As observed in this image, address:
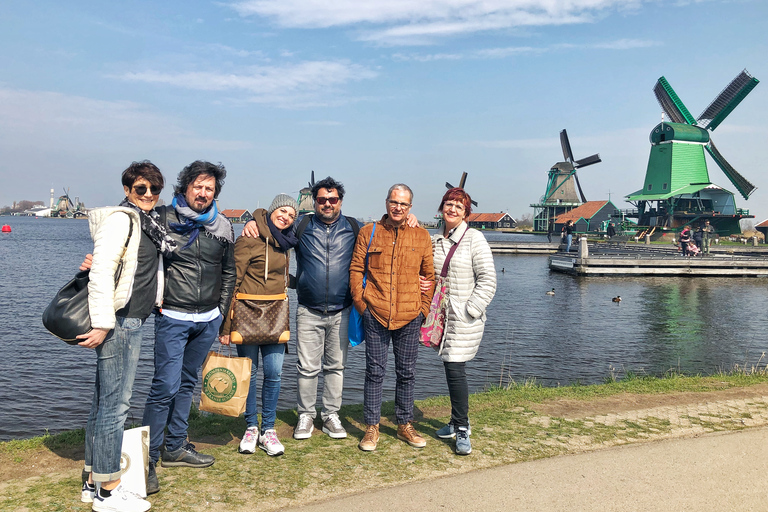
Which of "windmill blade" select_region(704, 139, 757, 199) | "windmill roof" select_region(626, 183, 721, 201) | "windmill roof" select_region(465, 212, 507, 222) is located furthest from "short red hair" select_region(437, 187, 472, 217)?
"windmill roof" select_region(465, 212, 507, 222)

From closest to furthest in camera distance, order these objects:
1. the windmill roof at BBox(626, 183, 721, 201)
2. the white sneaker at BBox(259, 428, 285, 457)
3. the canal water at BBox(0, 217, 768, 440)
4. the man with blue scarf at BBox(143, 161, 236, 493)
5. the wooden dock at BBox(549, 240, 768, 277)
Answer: the man with blue scarf at BBox(143, 161, 236, 493)
the white sneaker at BBox(259, 428, 285, 457)
the canal water at BBox(0, 217, 768, 440)
the wooden dock at BBox(549, 240, 768, 277)
the windmill roof at BBox(626, 183, 721, 201)

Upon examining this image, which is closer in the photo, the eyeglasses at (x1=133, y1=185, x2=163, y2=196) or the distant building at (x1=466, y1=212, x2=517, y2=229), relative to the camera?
the eyeglasses at (x1=133, y1=185, x2=163, y2=196)

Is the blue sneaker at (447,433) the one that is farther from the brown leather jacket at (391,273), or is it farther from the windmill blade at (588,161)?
the windmill blade at (588,161)

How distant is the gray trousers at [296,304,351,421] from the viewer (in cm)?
452

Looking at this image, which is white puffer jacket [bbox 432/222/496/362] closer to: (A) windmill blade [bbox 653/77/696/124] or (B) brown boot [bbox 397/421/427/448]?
(B) brown boot [bbox 397/421/427/448]

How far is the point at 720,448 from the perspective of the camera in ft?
14.1

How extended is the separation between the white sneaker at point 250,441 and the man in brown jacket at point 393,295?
82cm

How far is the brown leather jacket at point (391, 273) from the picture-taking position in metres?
4.32

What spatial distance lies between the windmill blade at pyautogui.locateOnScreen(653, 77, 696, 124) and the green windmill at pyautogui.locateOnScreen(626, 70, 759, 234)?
91 mm

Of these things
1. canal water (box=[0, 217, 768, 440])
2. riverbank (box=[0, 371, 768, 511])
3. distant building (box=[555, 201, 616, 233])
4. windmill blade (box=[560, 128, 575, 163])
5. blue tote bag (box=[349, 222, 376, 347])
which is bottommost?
canal water (box=[0, 217, 768, 440])

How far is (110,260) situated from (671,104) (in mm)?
64918

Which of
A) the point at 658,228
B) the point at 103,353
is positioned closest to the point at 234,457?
the point at 103,353

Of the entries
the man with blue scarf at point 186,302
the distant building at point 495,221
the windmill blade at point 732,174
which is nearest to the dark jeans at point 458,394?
the man with blue scarf at point 186,302

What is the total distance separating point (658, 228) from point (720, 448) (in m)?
56.2
